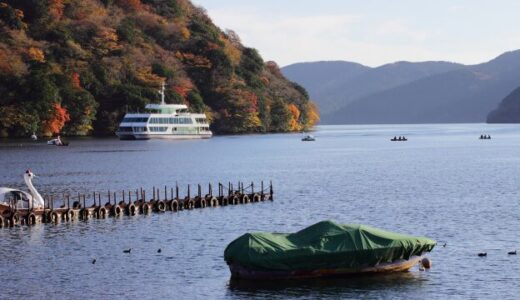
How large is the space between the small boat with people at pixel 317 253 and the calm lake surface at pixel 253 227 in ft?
2.22

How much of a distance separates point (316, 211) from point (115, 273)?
3249 cm

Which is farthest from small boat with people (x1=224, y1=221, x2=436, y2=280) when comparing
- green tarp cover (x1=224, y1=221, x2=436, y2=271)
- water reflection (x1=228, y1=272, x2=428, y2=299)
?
water reflection (x1=228, y1=272, x2=428, y2=299)

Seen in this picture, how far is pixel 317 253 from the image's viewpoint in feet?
163

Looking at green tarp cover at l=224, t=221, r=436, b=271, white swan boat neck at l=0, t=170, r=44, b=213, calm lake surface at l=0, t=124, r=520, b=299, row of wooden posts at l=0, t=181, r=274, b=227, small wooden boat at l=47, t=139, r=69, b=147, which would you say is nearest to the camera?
green tarp cover at l=224, t=221, r=436, b=271

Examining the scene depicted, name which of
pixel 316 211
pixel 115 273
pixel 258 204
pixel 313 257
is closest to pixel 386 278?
pixel 313 257

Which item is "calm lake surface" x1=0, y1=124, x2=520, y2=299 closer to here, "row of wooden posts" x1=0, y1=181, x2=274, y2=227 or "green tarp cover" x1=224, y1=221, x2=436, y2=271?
"green tarp cover" x1=224, y1=221, x2=436, y2=271

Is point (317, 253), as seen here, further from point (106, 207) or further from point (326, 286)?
point (106, 207)

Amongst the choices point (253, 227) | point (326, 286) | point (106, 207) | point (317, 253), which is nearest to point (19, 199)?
point (106, 207)

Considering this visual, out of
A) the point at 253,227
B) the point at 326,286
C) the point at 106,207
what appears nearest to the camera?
the point at 326,286

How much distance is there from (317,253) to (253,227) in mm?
22820

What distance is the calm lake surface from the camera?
162ft

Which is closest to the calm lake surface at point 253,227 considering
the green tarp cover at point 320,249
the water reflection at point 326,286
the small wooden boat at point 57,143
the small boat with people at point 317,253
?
the water reflection at point 326,286

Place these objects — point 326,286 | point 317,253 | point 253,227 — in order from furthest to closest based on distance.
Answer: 1. point 253,227
2. point 317,253
3. point 326,286

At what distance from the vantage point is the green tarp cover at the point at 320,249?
1939 inches
